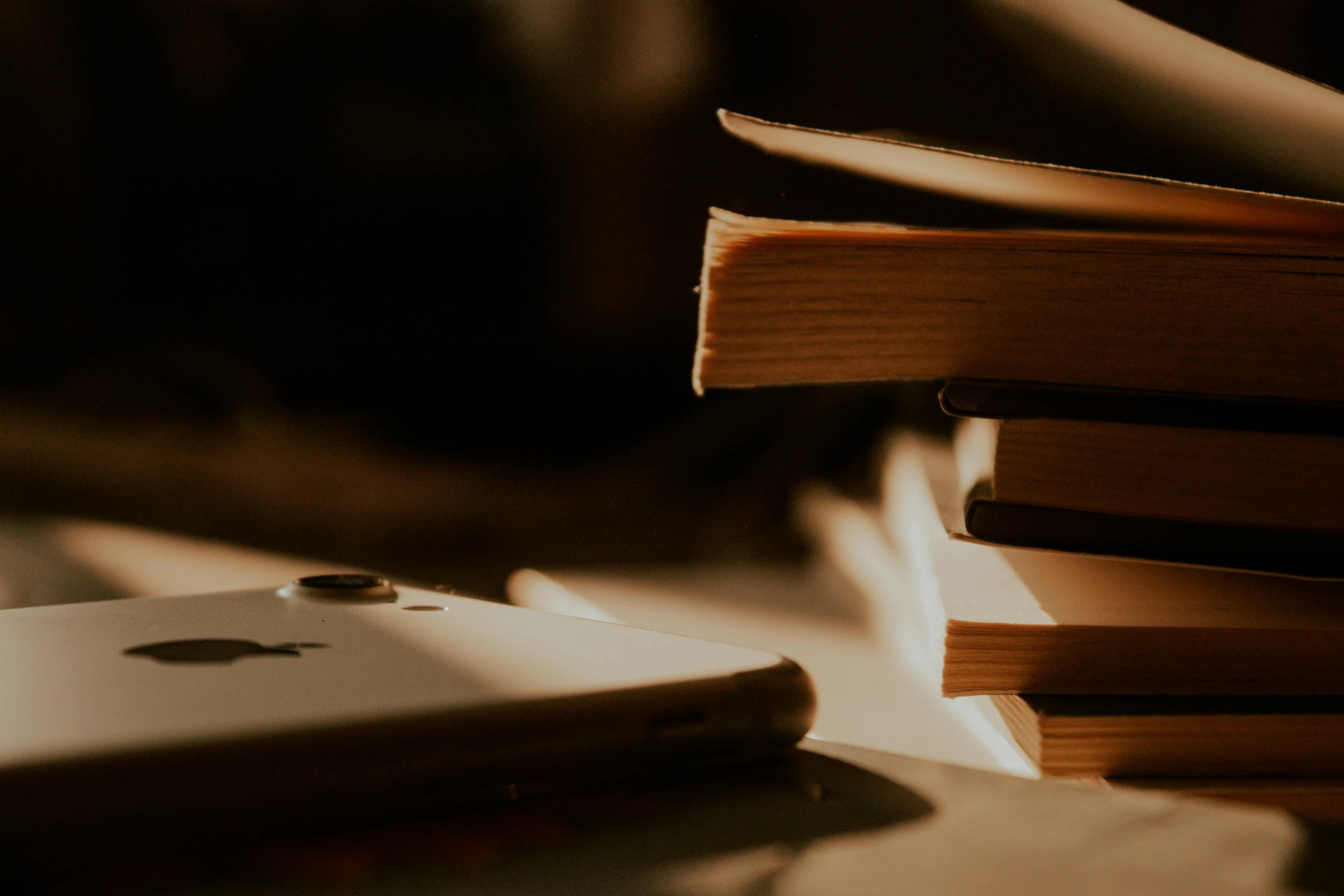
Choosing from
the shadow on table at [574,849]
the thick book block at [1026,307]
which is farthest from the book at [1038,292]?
the shadow on table at [574,849]

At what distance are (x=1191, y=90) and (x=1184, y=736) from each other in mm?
258

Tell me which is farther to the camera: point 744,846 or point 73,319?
point 73,319

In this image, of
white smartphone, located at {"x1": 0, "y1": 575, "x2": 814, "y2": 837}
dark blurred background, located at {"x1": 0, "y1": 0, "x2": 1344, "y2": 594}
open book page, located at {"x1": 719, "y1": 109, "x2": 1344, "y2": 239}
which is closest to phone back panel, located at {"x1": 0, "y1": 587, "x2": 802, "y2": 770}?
white smartphone, located at {"x1": 0, "y1": 575, "x2": 814, "y2": 837}

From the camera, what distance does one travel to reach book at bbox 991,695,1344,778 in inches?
12.8

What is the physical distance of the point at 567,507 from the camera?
2.63 ft

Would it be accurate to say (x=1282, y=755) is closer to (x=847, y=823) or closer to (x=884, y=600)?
(x=847, y=823)

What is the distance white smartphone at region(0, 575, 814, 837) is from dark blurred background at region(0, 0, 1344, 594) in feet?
1.29

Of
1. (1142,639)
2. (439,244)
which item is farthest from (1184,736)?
(439,244)

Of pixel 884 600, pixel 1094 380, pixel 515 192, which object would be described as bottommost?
pixel 884 600

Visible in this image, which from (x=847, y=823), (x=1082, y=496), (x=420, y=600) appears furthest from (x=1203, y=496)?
(x=420, y=600)

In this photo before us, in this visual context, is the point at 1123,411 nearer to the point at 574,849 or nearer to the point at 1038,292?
the point at 1038,292

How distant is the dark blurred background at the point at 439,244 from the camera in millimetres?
774

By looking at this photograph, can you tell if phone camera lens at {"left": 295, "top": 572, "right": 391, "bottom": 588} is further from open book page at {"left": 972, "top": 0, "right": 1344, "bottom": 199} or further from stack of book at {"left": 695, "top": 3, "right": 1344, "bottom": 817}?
open book page at {"left": 972, "top": 0, "right": 1344, "bottom": 199}

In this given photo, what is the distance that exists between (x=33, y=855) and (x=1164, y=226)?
0.35m
